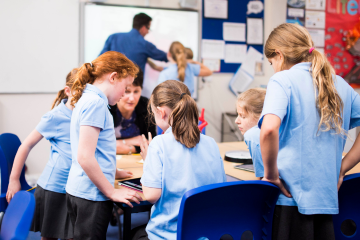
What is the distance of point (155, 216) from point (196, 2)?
9.84ft

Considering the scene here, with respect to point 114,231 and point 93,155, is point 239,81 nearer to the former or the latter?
point 114,231

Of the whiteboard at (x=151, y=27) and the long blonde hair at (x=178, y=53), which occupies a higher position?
the whiteboard at (x=151, y=27)

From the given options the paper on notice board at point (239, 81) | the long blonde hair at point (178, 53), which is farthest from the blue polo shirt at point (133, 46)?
the paper on notice board at point (239, 81)

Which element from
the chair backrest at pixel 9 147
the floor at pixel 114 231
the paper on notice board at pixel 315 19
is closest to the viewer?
the chair backrest at pixel 9 147

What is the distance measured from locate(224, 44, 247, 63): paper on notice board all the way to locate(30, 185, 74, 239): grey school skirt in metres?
2.82

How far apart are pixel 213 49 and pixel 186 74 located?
0.53 metres

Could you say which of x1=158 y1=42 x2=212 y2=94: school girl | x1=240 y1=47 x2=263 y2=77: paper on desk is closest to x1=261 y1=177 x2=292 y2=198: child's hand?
x1=158 y1=42 x2=212 y2=94: school girl

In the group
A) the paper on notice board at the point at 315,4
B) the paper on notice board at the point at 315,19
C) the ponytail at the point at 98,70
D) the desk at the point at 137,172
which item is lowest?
the desk at the point at 137,172

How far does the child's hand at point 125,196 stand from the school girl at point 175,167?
0.08m

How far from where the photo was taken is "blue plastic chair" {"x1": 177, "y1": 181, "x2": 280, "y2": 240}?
85 centimetres

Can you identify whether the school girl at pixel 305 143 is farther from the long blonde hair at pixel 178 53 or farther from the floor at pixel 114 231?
the long blonde hair at pixel 178 53

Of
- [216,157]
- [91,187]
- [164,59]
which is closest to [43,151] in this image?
[164,59]

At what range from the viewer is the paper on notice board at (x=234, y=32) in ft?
12.3

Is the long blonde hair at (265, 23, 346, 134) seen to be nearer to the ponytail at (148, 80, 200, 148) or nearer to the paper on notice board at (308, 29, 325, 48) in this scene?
the ponytail at (148, 80, 200, 148)
